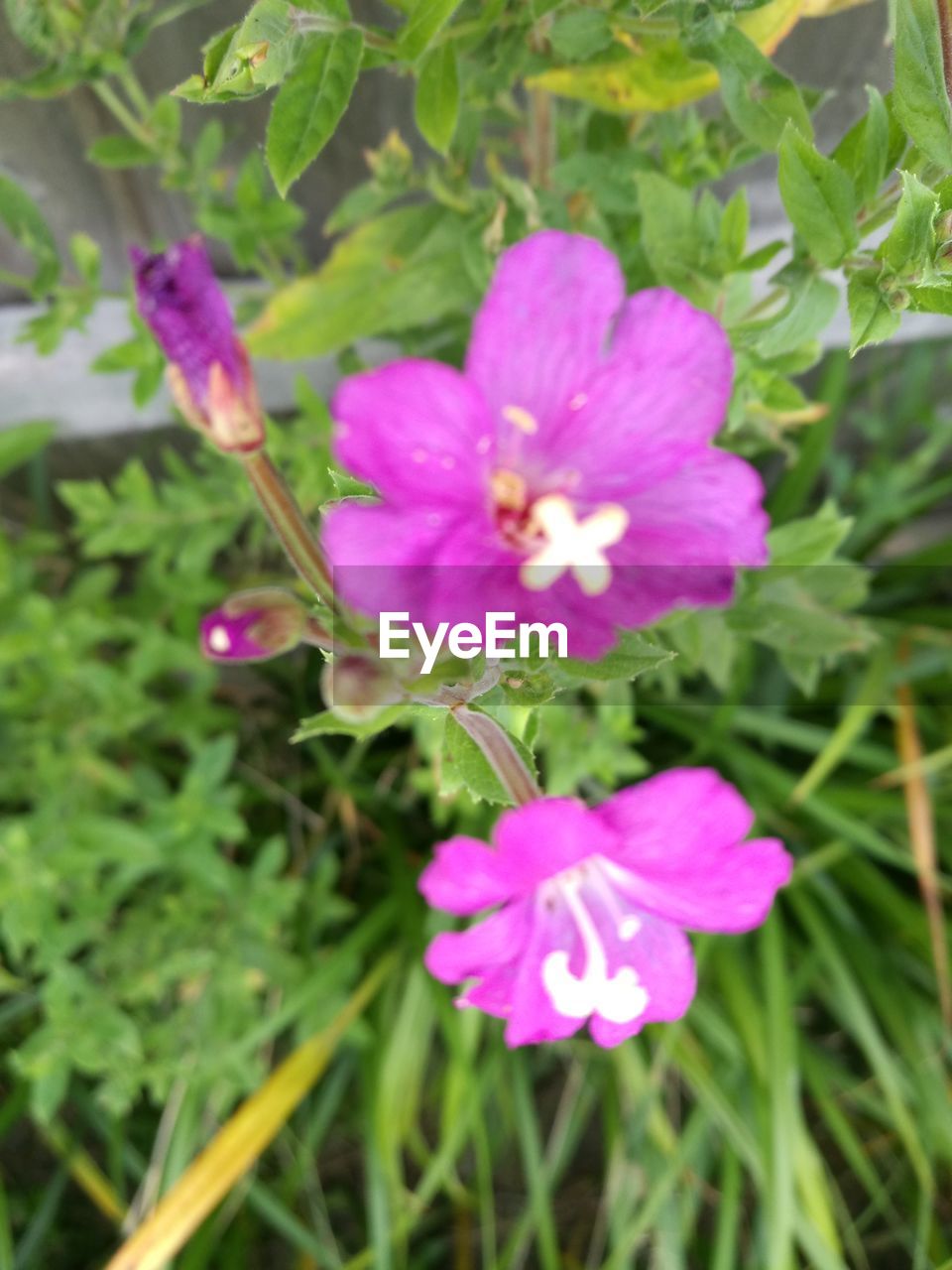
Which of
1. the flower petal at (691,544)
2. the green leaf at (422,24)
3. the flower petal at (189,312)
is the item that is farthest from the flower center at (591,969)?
the green leaf at (422,24)

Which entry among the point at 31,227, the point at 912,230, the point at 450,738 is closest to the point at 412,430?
the point at 450,738

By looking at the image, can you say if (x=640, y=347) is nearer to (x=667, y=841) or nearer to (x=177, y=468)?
(x=667, y=841)

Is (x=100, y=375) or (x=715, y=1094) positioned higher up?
(x=100, y=375)

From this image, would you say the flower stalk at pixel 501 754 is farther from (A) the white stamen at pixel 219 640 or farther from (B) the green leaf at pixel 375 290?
(B) the green leaf at pixel 375 290

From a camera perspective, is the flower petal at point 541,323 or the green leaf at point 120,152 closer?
the flower petal at point 541,323

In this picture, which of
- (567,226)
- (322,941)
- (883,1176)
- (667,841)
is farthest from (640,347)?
(883,1176)

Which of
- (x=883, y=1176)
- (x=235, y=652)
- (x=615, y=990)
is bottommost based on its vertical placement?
(x=883, y=1176)
